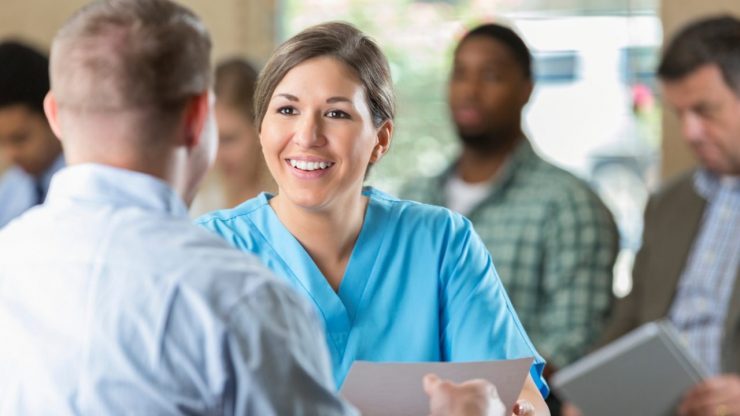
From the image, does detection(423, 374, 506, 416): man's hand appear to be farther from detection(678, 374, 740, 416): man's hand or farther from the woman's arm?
detection(678, 374, 740, 416): man's hand

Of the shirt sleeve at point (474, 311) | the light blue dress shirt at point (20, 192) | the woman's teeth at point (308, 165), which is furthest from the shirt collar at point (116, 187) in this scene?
the light blue dress shirt at point (20, 192)

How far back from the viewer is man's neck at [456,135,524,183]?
354 centimetres

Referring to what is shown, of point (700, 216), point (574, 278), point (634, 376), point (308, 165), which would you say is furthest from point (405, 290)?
point (700, 216)

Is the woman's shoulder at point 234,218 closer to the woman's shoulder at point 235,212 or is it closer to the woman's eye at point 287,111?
the woman's shoulder at point 235,212

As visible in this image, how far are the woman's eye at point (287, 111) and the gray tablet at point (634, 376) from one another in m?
0.95

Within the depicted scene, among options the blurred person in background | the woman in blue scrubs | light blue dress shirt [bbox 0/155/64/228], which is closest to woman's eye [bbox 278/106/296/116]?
the woman in blue scrubs

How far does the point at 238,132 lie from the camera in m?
3.52

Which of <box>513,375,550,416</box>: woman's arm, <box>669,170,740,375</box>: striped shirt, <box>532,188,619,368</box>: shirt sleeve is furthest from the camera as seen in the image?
<box>532,188,619,368</box>: shirt sleeve

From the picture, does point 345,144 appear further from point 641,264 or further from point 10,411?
point 641,264

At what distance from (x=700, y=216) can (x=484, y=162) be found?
654 millimetres

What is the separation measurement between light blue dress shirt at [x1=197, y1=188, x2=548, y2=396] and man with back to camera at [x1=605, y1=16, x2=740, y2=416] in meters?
1.50

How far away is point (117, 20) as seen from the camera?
4.23 feet

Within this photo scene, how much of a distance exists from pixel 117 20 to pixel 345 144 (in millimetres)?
523

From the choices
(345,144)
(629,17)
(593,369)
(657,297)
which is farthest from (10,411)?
(629,17)
